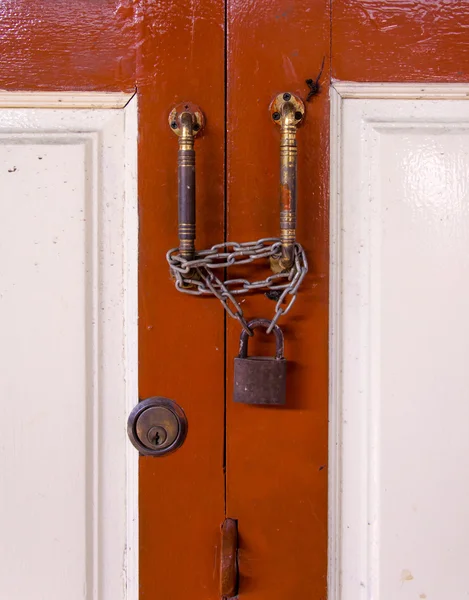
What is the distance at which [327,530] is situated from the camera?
67 centimetres

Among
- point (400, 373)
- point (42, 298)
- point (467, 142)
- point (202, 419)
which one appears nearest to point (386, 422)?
point (400, 373)

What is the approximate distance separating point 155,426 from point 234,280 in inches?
8.8

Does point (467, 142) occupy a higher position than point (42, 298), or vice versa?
point (467, 142)

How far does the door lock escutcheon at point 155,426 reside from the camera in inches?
26.3

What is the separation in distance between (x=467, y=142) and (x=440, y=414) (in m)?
0.37

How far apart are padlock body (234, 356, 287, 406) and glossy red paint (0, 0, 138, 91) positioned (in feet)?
1.32

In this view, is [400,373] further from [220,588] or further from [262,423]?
[220,588]

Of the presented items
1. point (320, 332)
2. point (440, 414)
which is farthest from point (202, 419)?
point (440, 414)

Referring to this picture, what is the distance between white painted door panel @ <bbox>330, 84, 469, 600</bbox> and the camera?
67cm

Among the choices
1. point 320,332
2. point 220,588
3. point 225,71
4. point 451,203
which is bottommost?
point 220,588

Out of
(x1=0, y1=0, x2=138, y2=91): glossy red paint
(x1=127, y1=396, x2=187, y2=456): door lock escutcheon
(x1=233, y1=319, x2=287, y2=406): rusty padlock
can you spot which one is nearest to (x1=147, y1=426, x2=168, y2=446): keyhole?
(x1=127, y1=396, x2=187, y2=456): door lock escutcheon

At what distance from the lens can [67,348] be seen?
68 cm

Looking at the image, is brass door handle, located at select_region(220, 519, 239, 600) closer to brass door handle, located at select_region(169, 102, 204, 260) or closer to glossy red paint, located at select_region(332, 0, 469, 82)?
brass door handle, located at select_region(169, 102, 204, 260)

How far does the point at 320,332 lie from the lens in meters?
0.67
